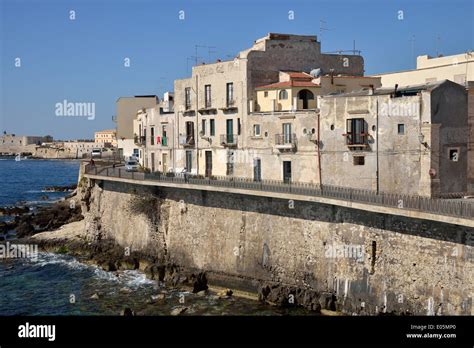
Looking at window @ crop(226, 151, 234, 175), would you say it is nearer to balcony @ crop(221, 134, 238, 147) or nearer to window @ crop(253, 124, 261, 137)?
balcony @ crop(221, 134, 238, 147)

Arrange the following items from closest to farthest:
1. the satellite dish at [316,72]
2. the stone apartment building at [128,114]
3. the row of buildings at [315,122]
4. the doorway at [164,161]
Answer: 1. the row of buildings at [315,122]
2. the satellite dish at [316,72]
3. the doorway at [164,161]
4. the stone apartment building at [128,114]

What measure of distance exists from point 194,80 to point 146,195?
9841 millimetres

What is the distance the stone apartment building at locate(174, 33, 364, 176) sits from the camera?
44.0 metres

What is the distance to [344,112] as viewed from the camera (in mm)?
35156

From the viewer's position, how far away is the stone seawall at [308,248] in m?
26.4

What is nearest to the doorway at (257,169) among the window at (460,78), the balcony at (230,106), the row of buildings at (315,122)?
the row of buildings at (315,122)

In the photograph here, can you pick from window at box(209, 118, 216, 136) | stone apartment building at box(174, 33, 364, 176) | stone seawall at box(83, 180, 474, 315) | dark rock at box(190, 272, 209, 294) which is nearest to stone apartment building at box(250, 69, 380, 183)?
stone apartment building at box(174, 33, 364, 176)

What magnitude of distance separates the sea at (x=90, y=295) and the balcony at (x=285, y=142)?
9.95m

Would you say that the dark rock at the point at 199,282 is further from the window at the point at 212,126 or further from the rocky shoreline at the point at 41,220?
the rocky shoreline at the point at 41,220
